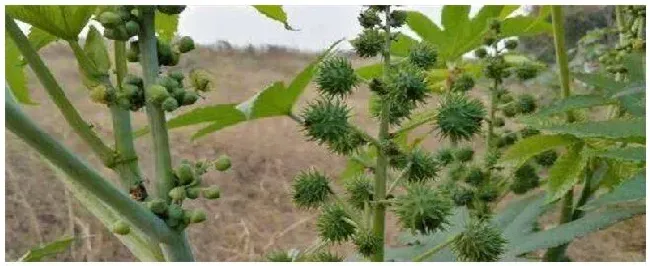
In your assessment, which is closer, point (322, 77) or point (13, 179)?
point (322, 77)

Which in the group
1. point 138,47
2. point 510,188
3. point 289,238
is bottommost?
point 289,238

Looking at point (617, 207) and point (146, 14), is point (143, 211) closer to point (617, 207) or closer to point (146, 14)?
point (146, 14)

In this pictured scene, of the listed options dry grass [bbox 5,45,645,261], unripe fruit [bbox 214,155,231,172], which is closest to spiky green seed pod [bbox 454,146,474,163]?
unripe fruit [bbox 214,155,231,172]

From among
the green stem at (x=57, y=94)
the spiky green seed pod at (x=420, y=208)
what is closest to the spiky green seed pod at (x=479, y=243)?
the spiky green seed pod at (x=420, y=208)

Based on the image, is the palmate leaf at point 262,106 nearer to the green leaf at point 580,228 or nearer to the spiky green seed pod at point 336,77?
the spiky green seed pod at point 336,77

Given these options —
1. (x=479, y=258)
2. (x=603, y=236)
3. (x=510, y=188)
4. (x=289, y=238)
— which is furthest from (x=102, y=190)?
(x=289, y=238)

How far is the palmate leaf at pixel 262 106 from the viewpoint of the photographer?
0.90 meters

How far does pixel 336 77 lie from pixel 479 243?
0.21 m

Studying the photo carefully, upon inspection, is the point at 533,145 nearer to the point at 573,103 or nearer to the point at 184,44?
the point at 573,103

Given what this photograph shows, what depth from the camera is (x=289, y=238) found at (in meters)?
5.84

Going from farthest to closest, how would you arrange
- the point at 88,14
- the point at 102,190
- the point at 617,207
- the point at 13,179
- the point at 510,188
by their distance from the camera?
1. the point at 13,179
2. the point at 510,188
3. the point at 617,207
4. the point at 88,14
5. the point at 102,190

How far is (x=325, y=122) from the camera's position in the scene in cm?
93

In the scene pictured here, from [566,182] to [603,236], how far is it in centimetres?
405

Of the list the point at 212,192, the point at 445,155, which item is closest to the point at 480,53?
the point at 445,155
